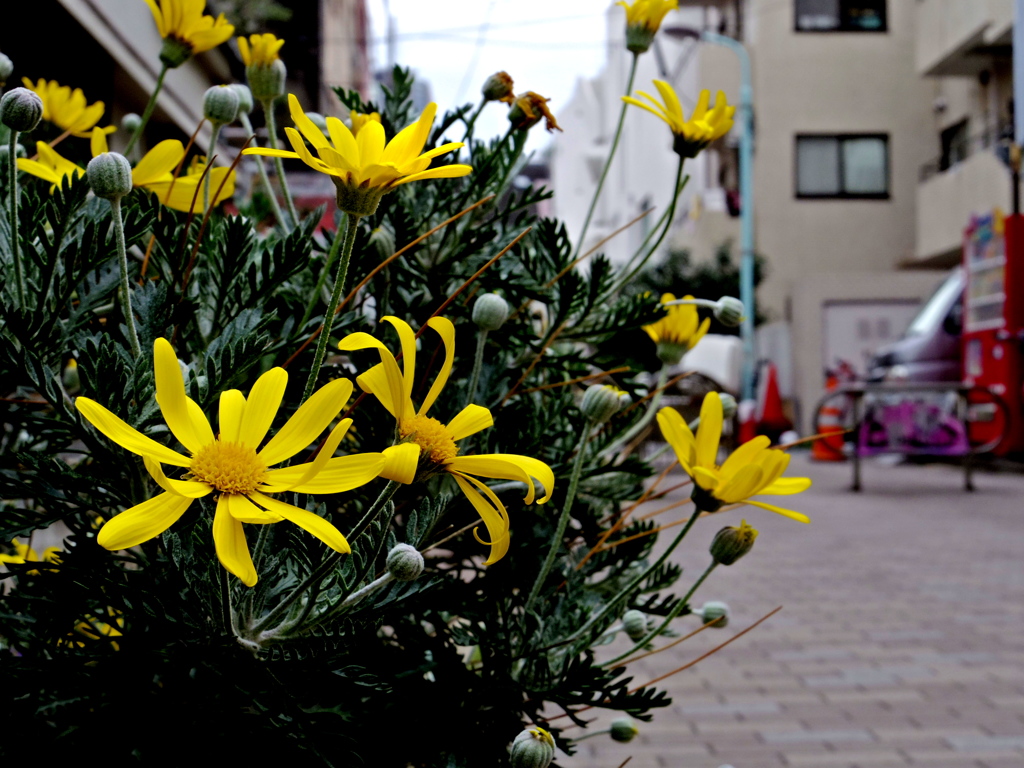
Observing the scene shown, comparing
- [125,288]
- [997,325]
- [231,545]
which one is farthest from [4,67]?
[997,325]

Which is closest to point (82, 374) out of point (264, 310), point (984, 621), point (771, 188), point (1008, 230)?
point (264, 310)

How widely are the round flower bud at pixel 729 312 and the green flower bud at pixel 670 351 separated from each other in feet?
0.27

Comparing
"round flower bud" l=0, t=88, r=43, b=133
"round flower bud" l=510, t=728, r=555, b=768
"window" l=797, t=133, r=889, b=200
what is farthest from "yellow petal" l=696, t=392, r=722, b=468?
"window" l=797, t=133, r=889, b=200

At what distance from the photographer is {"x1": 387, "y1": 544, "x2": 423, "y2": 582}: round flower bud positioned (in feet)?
2.32

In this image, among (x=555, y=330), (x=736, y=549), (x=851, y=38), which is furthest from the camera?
(x=851, y=38)

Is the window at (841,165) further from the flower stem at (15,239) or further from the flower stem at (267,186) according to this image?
the flower stem at (15,239)

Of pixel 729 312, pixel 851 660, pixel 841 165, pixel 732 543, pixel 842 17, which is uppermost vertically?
pixel 842 17

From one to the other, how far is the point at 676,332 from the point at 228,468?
711 mm

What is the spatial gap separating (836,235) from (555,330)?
775 inches

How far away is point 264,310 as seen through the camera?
915 mm

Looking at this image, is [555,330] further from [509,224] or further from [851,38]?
[851,38]

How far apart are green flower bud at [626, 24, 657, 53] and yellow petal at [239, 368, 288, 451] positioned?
0.76 metres

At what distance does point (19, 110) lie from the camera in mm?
846

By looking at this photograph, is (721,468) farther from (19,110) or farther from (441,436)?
(19,110)
